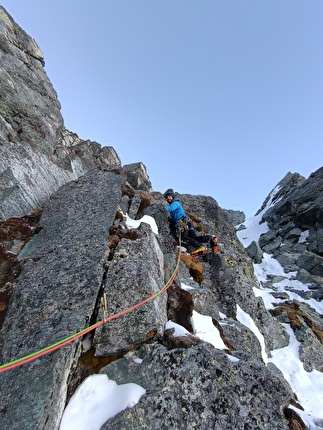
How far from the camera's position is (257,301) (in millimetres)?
12500

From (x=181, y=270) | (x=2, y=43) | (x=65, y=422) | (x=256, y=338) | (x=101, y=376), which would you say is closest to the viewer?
(x=65, y=422)

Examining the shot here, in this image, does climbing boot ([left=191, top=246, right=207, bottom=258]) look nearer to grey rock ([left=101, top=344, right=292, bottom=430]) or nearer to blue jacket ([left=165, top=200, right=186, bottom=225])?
blue jacket ([left=165, top=200, right=186, bottom=225])

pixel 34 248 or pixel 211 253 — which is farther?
pixel 211 253

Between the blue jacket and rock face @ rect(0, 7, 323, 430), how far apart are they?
77 cm

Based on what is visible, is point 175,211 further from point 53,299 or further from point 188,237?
point 53,299

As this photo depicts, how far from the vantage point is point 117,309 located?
6609mm

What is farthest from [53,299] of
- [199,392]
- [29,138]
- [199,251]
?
[29,138]

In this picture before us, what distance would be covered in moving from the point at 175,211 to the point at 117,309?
23.9 feet

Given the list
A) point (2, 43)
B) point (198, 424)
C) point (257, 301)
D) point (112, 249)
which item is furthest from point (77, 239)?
point (2, 43)

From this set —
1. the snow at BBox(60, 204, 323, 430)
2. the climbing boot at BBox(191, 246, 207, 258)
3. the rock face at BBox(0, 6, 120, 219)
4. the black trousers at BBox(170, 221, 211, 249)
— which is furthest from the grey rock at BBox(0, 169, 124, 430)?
the climbing boot at BBox(191, 246, 207, 258)

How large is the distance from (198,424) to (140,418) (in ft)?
3.29

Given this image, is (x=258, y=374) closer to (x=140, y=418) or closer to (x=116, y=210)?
(x=140, y=418)

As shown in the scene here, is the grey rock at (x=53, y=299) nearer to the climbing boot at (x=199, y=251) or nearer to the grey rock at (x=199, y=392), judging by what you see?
the grey rock at (x=199, y=392)

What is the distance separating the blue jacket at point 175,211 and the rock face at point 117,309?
2.54ft
